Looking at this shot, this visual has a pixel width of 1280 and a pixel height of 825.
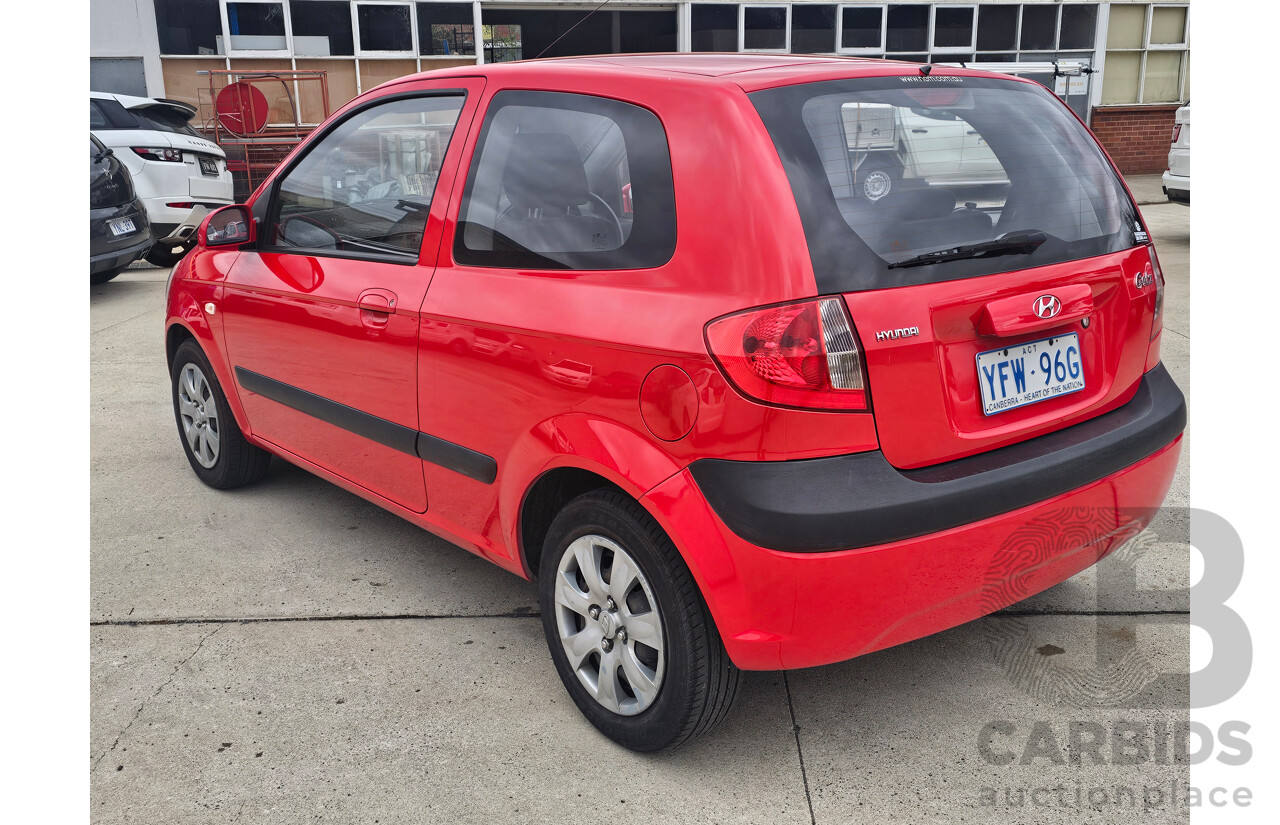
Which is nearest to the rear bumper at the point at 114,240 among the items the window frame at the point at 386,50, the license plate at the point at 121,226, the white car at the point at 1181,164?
the license plate at the point at 121,226

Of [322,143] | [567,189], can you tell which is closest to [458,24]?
[322,143]

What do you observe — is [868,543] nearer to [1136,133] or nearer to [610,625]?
[610,625]

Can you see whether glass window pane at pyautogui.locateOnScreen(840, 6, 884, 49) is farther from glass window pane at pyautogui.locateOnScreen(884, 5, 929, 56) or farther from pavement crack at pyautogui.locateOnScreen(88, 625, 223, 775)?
pavement crack at pyautogui.locateOnScreen(88, 625, 223, 775)

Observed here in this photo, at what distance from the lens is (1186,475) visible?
413 centimetres

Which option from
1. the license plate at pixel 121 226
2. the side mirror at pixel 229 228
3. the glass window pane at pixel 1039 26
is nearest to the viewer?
the side mirror at pixel 229 228

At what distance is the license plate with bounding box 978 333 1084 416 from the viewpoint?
90.5 inches

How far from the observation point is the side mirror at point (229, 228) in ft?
12.3

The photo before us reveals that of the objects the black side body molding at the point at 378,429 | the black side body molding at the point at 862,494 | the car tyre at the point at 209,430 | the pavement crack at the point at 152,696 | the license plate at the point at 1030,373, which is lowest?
the pavement crack at the point at 152,696

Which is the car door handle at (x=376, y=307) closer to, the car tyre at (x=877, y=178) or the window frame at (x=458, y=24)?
the car tyre at (x=877, y=178)

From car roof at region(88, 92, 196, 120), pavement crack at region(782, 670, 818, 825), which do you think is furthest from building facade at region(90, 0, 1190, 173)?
pavement crack at region(782, 670, 818, 825)

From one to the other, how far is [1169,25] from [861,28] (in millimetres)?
5488

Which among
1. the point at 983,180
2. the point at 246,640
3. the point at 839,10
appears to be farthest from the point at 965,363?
the point at 839,10

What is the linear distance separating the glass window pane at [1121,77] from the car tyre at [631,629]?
17725 millimetres

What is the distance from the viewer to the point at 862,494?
2.11 m
